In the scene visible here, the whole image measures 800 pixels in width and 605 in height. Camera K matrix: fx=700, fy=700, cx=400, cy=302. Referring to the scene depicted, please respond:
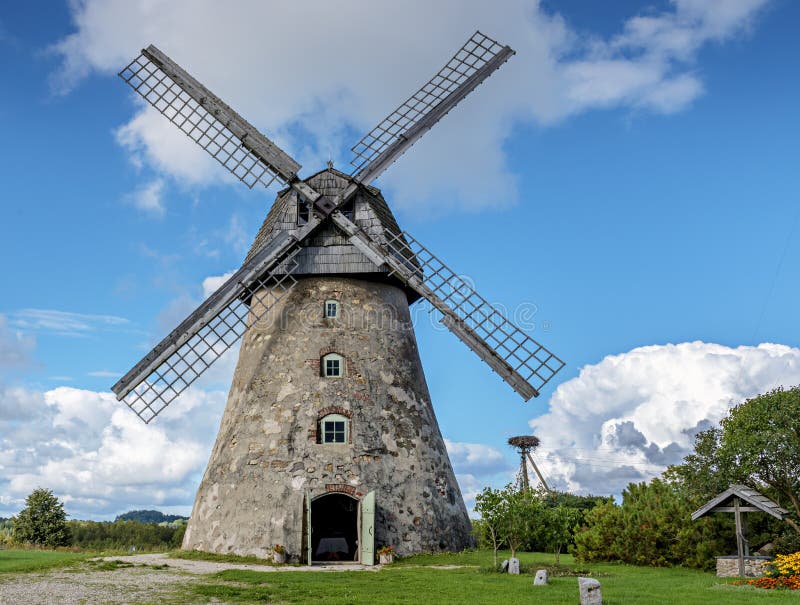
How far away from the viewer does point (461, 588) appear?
13.8 metres

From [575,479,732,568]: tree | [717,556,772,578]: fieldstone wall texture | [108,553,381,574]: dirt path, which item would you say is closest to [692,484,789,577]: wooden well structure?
[717,556,772,578]: fieldstone wall texture

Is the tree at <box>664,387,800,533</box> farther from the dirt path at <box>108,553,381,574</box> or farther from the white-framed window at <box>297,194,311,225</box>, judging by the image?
the white-framed window at <box>297,194,311,225</box>

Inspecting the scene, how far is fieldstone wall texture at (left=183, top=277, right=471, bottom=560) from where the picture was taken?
19453mm

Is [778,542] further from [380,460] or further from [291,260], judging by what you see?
[291,260]

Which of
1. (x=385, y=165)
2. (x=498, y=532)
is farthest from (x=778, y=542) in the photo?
(x=385, y=165)

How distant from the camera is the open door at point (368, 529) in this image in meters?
18.7

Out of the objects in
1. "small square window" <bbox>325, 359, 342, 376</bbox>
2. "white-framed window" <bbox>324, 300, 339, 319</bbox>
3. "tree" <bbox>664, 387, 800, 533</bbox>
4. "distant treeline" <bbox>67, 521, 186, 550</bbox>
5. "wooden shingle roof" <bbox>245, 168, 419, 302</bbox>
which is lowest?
"distant treeline" <bbox>67, 521, 186, 550</bbox>

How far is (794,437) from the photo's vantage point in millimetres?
17750

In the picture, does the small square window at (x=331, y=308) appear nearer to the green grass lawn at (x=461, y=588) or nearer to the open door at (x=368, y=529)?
the open door at (x=368, y=529)

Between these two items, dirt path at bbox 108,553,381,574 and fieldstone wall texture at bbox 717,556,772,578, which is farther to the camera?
dirt path at bbox 108,553,381,574

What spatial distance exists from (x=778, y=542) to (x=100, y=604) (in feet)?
53.3

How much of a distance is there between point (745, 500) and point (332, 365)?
11.6 metres

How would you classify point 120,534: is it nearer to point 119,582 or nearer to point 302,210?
point 302,210

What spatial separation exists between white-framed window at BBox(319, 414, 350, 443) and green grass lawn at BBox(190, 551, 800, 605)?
12.8ft
